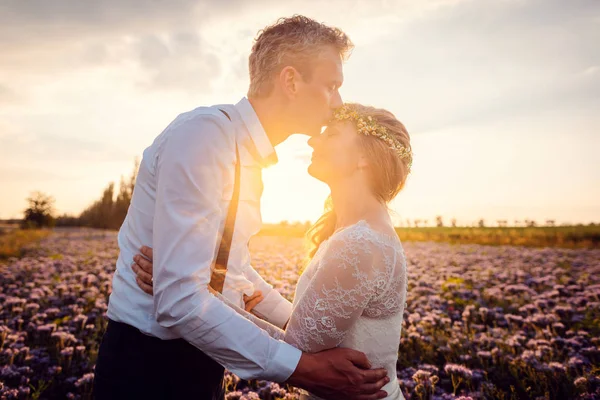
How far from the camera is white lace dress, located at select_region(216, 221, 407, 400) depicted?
2.30 meters

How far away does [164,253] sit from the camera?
183 centimetres

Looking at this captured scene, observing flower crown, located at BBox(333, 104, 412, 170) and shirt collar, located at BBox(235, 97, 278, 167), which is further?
flower crown, located at BBox(333, 104, 412, 170)

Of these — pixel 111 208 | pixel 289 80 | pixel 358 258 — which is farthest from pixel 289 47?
pixel 111 208

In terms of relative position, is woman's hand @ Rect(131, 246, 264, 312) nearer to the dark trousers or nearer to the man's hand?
Answer: the dark trousers

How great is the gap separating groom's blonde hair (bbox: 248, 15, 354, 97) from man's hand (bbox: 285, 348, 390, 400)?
5.93 ft

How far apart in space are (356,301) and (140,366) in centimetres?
129

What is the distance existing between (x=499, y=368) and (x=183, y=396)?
402 cm

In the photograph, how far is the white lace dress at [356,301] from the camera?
2299 millimetres

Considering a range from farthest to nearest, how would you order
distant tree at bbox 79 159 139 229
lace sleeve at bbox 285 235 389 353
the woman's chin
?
distant tree at bbox 79 159 139 229, the woman's chin, lace sleeve at bbox 285 235 389 353

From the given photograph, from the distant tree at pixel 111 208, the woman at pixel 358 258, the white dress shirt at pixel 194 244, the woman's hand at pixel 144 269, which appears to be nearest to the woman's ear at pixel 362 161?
the woman at pixel 358 258

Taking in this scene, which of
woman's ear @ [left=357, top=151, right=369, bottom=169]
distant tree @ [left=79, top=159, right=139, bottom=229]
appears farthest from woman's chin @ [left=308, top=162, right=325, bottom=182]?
distant tree @ [left=79, top=159, right=139, bottom=229]

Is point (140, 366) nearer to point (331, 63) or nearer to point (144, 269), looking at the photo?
point (144, 269)

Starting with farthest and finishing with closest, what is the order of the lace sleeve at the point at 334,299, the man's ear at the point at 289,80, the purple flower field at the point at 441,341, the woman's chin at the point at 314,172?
1. the purple flower field at the point at 441,341
2. the woman's chin at the point at 314,172
3. the man's ear at the point at 289,80
4. the lace sleeve at the point at 334,299

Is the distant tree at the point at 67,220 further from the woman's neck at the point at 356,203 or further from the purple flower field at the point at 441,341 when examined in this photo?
the woman's neck at the point at 356,203
